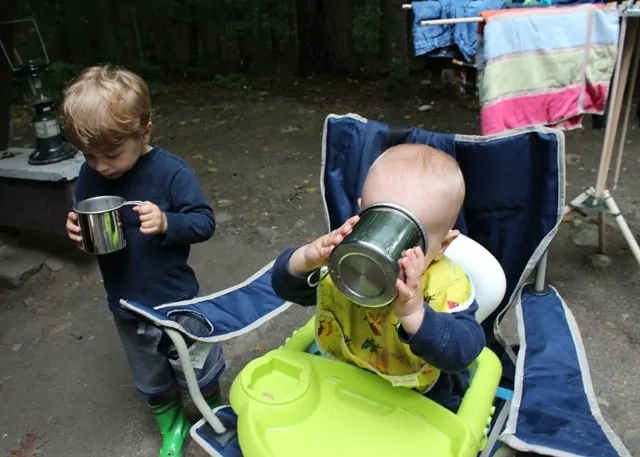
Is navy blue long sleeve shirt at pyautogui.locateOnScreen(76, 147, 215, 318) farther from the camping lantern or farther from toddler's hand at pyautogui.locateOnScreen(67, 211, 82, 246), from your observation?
the camping lantern

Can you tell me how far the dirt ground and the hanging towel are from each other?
84 centimetres

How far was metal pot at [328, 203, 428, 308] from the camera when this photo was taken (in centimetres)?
102

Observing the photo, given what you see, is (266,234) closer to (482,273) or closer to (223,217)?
(223,217)

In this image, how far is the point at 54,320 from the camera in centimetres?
283

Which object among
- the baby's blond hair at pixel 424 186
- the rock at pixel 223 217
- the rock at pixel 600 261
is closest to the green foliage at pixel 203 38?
the rock at pixel 223 217

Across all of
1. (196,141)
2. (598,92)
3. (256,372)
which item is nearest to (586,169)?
(598,92)

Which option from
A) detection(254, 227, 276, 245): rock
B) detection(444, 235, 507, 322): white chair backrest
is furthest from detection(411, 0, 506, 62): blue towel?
detection(444, 235, 507, 322): white chair backrest

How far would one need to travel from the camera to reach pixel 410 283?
3.58ft

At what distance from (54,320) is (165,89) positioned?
14.6 feet

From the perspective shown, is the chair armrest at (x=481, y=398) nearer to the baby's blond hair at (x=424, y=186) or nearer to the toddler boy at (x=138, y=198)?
the baby's blond hair at (x=424, y=186)

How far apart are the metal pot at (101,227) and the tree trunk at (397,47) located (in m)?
4.53

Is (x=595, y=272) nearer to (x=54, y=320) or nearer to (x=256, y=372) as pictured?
(x=256, y=372)

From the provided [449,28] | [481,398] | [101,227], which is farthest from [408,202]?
[449,28]

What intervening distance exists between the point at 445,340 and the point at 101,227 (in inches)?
34.3
